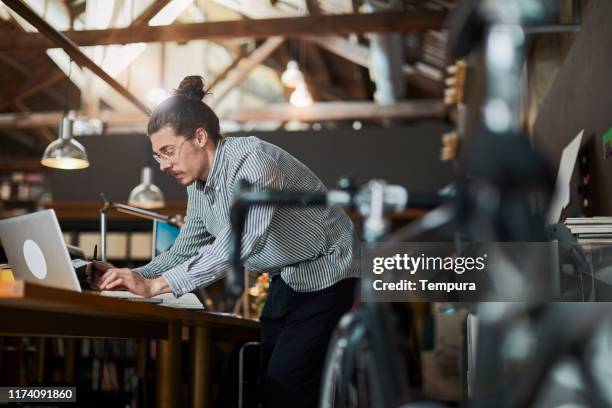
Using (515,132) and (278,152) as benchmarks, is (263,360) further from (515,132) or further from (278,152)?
(515,132)

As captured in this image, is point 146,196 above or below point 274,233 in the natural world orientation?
above

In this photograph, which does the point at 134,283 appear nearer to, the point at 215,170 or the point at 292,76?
the point at 215,170

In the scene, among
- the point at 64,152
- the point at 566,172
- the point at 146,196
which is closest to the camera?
the point at 566,172

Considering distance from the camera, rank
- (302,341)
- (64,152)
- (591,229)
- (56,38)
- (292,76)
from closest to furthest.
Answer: (302,341) < (591,229) < (64,152) < (56,38) < (292,76)

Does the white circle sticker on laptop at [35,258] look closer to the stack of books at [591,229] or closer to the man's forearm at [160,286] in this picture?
the man's forearm at [160,286]

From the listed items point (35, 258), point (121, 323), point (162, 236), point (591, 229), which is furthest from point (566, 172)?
point (35, 258)

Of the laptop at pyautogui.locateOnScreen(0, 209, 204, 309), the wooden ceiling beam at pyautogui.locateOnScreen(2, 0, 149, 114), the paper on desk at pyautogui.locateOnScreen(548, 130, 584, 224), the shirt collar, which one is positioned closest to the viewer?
the laptop at pyautogui.locateOnScreen(0, 209, 204, 309)

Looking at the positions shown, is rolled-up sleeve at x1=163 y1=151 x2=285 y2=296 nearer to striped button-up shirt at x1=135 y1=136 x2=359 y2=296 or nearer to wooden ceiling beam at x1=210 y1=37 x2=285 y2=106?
striped button-up shirt at x1=135 y1=136 x2=359 y2=296

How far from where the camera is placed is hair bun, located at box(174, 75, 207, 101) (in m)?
2.18

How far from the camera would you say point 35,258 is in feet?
6.14

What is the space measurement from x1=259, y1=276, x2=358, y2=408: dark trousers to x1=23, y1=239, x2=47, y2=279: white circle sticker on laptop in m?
0.63

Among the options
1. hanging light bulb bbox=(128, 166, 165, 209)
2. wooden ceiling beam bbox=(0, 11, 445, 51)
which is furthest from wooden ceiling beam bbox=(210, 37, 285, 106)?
hanging light bulb bbox=(128, 166, 165, 209)

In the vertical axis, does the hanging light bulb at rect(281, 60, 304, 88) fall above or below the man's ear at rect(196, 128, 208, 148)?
above

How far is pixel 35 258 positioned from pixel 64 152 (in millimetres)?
2849
